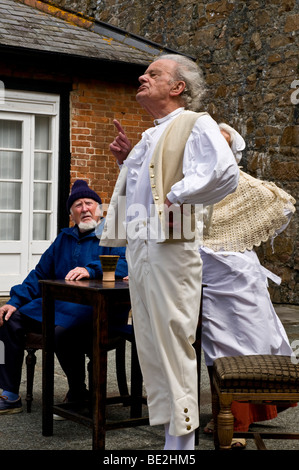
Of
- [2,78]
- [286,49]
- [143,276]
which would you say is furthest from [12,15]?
[143,276]

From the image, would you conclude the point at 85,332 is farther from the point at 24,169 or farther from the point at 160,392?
the point at 24,169

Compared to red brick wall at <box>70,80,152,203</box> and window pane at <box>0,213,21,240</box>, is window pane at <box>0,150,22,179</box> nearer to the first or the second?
window pane at <box>0,213,21,240</box>

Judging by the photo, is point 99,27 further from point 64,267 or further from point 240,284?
point 240,284

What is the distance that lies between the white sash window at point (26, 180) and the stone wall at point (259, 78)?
300 centimetres

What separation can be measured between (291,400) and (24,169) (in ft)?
21.0

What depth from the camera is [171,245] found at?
3580mm

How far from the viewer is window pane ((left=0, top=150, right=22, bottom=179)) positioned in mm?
9477

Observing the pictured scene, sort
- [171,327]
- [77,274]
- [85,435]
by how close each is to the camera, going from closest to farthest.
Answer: [171,327]
[85,435]
[77,274]

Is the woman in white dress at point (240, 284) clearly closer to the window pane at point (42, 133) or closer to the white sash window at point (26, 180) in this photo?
the white sash window at point (26, 180)

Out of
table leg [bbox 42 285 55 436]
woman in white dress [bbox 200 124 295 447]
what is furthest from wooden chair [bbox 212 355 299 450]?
table leg [bbox 42 285 55 436]

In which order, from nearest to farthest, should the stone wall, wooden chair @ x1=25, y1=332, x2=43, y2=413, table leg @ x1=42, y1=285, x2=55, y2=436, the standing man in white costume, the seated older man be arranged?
the standing man in white costume
table leg @ x1=42, y1=285, x2=55, y2=436
the seated older man
wooden chair @ x1=25, y1=332, x2=43, y2=413
the stone wall

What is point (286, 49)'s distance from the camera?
34.5 feet

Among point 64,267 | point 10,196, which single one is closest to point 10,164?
point 10,196

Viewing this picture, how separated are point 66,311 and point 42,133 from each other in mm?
5134
